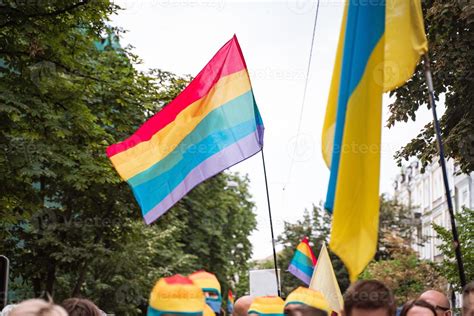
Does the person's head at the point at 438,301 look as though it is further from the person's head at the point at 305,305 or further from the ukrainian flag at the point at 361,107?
the person's head at the point at 305,305

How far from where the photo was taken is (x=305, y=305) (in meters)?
6.11

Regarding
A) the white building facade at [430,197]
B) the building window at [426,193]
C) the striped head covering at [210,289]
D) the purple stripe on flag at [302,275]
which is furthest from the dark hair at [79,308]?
the building window at [426,193]

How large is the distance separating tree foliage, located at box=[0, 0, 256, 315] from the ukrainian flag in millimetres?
9733

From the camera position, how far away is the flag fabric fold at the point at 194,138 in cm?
953

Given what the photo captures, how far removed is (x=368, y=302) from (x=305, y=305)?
83 cm

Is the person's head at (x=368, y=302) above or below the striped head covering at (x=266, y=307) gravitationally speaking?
below

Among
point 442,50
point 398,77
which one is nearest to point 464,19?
point 442,50

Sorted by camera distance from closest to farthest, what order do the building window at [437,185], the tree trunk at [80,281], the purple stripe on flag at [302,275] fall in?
the purple stripe on flag at [302,275] < the tree trunk at [80,281] < the building window at [437,185]

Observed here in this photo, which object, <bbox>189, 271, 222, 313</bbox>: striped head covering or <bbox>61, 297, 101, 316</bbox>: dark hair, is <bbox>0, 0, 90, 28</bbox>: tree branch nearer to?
<bbox>189, 271, 222, 313</bbox>: striped head covering

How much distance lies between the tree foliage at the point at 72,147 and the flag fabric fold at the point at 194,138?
6.03 m

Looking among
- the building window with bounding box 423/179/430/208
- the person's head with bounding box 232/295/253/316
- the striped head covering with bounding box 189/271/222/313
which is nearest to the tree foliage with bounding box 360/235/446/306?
the building window with bounding box 423/179/430/208

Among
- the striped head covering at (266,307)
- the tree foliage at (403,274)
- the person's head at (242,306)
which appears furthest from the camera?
the tree foliage at (403,274)

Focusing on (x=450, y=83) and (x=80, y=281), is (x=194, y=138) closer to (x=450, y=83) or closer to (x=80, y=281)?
(x=450, y=83)
